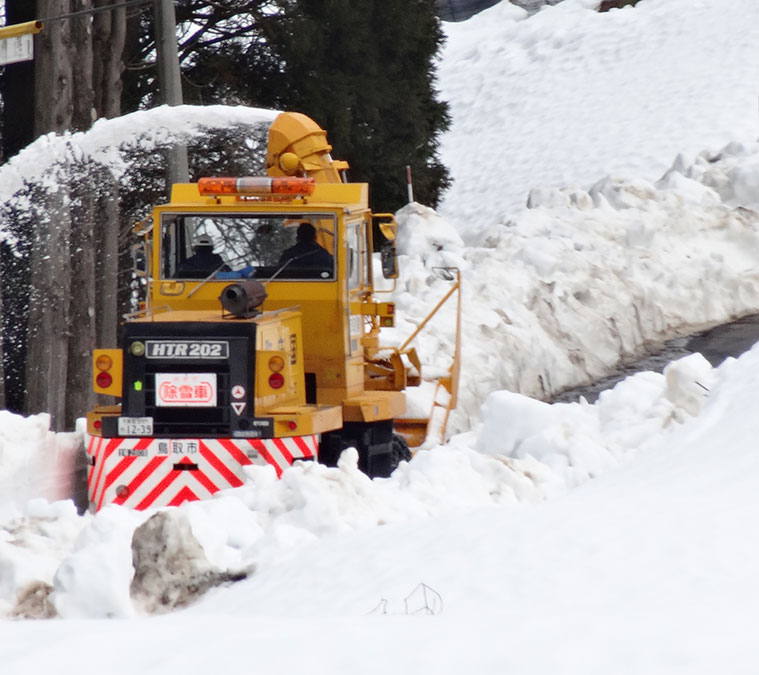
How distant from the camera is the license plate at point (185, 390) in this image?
400 inches

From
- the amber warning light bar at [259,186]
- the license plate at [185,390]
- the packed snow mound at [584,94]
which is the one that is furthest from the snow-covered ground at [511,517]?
the packed snow mound at [584,94]

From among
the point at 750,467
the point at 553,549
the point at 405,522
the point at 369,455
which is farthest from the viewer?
the point at 369,455

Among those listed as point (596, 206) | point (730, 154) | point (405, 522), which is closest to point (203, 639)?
point (405, 522)

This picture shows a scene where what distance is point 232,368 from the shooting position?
10.1 metres

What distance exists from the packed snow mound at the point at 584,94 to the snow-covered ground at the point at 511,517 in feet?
24.3

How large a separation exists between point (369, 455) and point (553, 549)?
4.49 m

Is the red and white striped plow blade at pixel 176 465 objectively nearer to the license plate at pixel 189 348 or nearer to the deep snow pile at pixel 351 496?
the license plate at pixel 189 348

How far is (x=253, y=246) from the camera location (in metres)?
11.3

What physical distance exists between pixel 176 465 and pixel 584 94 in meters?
29.6

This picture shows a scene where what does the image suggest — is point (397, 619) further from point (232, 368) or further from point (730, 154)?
point (730, 154)

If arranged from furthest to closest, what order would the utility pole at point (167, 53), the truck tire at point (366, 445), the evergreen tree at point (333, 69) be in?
the evergreen tree at point (333, 69) → the utility pole at point (167, 53) → the truck tire at point (366, 445)

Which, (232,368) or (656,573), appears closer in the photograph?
(656,573)

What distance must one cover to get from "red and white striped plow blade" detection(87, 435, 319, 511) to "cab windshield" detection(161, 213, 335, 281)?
1.45 m

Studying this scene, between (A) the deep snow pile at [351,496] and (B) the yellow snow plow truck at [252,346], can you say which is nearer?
(A) the deep snow pile at [351,496]
